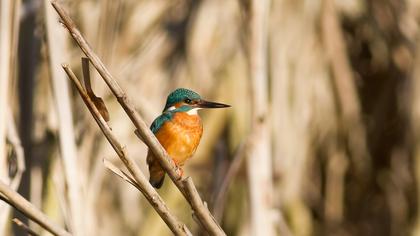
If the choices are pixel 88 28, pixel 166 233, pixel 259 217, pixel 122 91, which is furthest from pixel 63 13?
pixel 166 233

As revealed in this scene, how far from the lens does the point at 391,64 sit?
Result: 3.31 m

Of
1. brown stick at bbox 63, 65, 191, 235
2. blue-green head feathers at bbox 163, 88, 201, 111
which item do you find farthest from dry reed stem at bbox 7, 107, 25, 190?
brown stick at bbox 63, 65, 191, 235

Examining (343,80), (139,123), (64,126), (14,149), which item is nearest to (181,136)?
(64,126)

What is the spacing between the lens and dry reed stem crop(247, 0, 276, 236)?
1948 millimetres

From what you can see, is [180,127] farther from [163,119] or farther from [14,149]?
[14,149]

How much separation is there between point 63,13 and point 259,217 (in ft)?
3.63

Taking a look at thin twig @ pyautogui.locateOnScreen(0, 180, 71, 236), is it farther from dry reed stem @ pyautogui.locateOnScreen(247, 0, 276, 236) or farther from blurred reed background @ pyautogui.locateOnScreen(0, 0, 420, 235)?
blurred reed background @ pyautogui.locateOnScreen(0, 0, 420, 235)

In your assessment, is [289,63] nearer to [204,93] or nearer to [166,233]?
[204,93]

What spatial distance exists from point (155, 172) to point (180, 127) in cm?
18

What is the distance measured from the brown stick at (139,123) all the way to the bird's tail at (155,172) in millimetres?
685

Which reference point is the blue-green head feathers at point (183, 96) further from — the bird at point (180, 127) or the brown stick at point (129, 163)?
the brown stick at point (129, 163)

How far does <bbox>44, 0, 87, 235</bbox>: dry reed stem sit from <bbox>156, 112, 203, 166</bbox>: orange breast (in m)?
0.25

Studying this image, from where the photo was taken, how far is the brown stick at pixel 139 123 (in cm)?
112

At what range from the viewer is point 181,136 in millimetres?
1918
